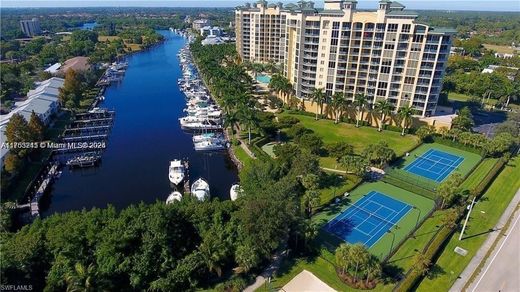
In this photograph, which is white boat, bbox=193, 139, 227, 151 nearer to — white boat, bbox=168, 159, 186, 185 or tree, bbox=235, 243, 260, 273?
white boat, bbox=168, 159, 186, 185

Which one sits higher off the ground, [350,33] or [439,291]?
[350,33]

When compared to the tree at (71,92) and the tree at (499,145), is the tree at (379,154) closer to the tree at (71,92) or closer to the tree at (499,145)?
the tree at (499,145)

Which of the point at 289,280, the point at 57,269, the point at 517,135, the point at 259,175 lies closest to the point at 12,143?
the point at 57,269

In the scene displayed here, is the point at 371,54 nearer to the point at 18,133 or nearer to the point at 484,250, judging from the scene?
the point at 484,250

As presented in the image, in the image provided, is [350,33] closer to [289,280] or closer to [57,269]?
[289,280]

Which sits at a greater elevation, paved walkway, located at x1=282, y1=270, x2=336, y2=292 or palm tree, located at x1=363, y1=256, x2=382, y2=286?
palm tree, located at x1=363, y1=256, x2=382, y2=286

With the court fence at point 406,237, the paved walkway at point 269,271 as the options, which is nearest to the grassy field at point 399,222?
the court fence at point 406,237

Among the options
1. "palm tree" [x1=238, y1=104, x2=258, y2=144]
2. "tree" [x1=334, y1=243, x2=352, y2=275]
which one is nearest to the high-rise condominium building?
"palm tree" [x1=238, y1=104, x2=258, y2=144]
